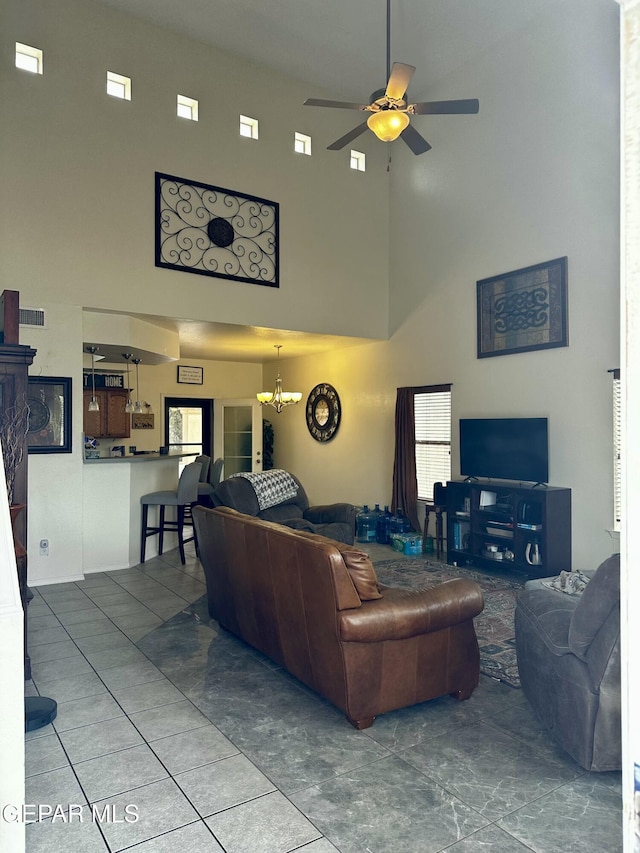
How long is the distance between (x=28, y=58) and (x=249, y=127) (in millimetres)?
2389

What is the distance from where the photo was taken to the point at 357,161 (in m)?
7.86

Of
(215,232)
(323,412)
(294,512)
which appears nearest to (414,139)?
(215,232)

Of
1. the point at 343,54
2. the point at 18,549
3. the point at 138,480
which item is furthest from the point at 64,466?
the point at 343,54

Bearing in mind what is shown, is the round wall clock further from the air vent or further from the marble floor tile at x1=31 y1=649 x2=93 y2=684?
the marble floor tile at x1=31 y1=649 x2=93 y2=684

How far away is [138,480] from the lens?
6438mm

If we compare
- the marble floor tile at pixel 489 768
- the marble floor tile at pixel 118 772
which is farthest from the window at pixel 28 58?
the marble floor tile at pixel 489 768

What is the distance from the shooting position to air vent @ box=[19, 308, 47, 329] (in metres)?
5.42

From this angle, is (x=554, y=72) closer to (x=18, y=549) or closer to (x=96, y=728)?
(x=18, y=549)

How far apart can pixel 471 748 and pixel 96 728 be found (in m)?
1.81

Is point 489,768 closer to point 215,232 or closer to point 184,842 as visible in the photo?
point 184,842

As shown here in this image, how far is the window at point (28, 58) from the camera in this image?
17.6 feet

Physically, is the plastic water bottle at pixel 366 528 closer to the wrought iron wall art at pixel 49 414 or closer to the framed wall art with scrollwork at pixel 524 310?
the framed wall art with scrollwork at pixel 524 310

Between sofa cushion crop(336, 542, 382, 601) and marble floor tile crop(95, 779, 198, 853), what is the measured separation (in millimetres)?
1137

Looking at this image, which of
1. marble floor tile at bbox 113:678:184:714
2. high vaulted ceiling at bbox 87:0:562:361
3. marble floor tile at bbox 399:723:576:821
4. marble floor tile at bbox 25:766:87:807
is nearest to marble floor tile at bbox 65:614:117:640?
marble floor tile at bbox 113:678:184:714
